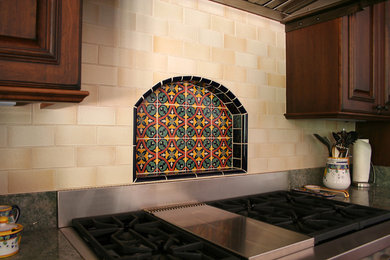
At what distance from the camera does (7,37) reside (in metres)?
0.82

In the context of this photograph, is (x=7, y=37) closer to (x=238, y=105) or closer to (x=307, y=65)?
(x=238, y=105)

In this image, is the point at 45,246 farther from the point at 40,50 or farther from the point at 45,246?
the point at 40,50

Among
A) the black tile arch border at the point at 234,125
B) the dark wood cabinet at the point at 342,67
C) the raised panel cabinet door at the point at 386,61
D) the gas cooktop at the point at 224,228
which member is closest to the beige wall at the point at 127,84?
the black tile arch border at the point at 234,125

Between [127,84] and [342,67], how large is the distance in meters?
1.20

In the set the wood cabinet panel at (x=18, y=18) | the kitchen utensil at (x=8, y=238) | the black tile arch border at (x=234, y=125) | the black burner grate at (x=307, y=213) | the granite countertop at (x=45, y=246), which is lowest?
the granite countertop at (x=45, y=246)

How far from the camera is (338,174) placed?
1972 millimetres

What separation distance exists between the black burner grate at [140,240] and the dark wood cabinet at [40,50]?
478mm

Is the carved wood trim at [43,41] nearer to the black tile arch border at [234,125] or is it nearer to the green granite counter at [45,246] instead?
the green granite counter at [45,246]

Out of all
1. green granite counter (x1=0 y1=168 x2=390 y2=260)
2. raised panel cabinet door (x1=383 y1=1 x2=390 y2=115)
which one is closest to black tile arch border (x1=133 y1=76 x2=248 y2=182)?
green granite counter (x1=0 y1=168 x2=390 y2=260)

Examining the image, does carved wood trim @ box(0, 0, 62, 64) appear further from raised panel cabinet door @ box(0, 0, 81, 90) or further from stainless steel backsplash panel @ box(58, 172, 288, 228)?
stainless steel backsplash panel @ box(58, 172, 288, 228)

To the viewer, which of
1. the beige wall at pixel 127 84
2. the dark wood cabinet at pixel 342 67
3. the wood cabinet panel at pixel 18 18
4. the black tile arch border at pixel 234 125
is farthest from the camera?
the dark wood cabinet at pixel 342 67

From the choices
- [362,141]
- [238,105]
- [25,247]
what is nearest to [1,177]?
[25,247]

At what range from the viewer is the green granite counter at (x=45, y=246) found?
0.96 metres

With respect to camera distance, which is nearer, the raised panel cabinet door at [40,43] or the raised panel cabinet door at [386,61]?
the raised panel cabinet door at [40,43]
